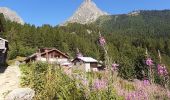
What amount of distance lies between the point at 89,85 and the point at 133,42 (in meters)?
176

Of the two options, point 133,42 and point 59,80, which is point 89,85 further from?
point 133,42

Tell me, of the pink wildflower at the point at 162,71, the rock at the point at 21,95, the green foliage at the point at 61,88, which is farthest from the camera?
the rock at the point at 21,95

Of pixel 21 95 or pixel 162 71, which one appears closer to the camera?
pixel 162 71

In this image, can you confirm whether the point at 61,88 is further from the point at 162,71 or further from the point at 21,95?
the point at 162,71

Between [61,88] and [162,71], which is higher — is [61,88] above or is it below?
below

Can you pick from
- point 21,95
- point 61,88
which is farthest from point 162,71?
point 21,95

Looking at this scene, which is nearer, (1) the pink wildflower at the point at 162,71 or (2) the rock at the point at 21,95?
(1) the pink wildflower at the point at 162,71

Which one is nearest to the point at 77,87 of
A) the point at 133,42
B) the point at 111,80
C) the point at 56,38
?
the point at 111,80

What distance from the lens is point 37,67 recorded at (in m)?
17.2

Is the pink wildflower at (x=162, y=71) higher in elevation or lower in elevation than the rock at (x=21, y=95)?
higher

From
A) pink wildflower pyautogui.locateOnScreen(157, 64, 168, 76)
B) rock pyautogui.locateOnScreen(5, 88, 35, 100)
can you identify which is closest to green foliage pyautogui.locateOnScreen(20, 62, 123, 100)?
rock pyautogui.locateOnScreen(5, 88, 35, 100)

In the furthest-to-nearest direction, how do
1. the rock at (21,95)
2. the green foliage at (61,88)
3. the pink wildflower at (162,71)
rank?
the rock at (21,95) → the green foliage at (61,88) → the pink wildflower at (162,71)

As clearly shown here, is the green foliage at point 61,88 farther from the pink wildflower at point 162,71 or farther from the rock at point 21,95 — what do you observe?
the pink wildflower at point 162,71

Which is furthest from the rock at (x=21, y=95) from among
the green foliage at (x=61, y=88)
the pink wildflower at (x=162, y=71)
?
the pink wildflower at (x=162, y=71)
